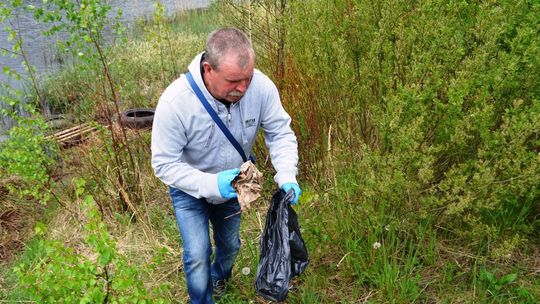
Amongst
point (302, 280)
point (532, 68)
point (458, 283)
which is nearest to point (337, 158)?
point (302, 280)

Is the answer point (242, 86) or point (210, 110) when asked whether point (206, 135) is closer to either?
point (210, 110)

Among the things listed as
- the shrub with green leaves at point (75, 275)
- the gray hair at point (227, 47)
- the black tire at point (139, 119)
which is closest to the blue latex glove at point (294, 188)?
the gray hair at point (227, 47)

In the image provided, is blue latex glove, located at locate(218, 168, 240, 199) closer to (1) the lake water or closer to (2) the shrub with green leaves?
(2) the shrub with green leaves

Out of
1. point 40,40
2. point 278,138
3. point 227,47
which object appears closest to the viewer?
point 227,47

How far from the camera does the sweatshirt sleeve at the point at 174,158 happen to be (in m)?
2.45

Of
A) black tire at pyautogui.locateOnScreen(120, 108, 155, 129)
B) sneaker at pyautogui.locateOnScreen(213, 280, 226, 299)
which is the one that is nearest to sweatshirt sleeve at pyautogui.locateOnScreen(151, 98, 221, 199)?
sneaker at pyautogui.locateOnScreen(213, 280, 226, 299)

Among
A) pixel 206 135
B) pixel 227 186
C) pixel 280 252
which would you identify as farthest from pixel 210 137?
pixel 280 252

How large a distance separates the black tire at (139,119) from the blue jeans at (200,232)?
2.68m

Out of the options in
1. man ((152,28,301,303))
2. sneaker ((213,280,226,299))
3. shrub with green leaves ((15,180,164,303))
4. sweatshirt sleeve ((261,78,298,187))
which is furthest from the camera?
sneaker ((213,280,226,299))

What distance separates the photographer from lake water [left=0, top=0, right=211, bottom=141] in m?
8.68

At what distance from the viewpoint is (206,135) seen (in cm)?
254

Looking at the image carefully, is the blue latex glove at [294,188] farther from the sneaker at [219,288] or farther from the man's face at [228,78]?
the sneaker at [219,288]

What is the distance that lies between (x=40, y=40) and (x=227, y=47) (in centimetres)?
881

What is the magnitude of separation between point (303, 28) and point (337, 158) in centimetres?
95
